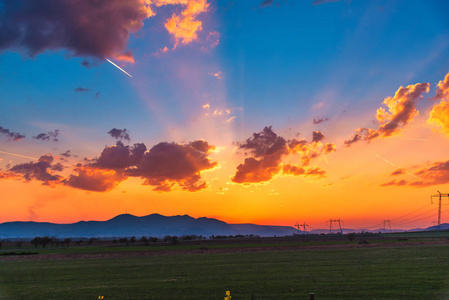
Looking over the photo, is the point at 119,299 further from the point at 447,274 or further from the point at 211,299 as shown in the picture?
the point at 447,274

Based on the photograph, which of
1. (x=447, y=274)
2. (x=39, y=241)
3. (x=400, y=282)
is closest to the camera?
(x=400, y=282)

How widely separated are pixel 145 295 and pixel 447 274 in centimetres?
2749

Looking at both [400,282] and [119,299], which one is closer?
[119,299]

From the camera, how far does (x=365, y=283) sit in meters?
27.7

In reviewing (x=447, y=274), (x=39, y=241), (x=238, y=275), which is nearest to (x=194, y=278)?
(x=238, y=275)

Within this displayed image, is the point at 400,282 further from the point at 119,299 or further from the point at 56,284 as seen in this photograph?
the point at 56,284

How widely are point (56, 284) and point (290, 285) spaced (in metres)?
24.5

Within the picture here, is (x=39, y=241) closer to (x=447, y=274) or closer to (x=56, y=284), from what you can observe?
(x=56, y=284)

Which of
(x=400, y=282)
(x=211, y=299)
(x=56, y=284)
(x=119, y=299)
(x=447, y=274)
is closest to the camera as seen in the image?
(x=211, y=299)

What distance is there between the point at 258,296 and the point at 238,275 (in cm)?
1169

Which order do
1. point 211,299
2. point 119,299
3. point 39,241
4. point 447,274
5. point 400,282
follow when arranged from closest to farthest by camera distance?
point 211,299, point 119,299, point 400,282, point 447,274, point 39,241

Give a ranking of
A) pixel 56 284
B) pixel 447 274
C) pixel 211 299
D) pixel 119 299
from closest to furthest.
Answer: pixel 211 299
pixel 119 299
pixel 447 274
pixel 56 284

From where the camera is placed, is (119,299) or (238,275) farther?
(238,275)

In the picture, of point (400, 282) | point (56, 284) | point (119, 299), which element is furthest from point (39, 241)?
point (400, 282)
